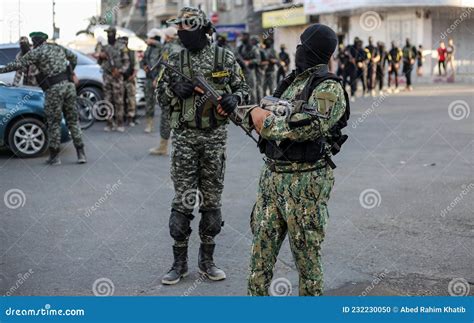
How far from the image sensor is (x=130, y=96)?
1392 cm

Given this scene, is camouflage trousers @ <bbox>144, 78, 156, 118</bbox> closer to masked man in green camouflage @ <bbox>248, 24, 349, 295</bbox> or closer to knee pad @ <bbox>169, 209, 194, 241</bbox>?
knee pad @ <bbox>169, 209, 194, 241</bbox>

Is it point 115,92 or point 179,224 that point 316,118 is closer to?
point 179,224

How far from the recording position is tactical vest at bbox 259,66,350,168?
354 centimetres

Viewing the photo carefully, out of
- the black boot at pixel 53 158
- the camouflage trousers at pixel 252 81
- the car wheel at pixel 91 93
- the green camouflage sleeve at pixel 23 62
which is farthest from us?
the camouflage trousers at pixel 252 81

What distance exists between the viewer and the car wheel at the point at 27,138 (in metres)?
10.5

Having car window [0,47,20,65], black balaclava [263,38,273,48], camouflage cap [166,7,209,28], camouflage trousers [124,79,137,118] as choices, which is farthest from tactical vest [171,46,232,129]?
black balaclava [263,38,273,48]

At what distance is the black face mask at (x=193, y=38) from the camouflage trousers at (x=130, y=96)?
29.7 ft

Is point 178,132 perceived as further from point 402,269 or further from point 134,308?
point 402,269

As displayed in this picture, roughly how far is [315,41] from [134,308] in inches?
69.3

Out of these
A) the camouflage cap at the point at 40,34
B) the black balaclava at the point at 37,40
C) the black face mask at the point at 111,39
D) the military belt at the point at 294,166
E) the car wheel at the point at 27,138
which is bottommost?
the car wheel at the point at 27,138

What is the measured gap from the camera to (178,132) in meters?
4.79

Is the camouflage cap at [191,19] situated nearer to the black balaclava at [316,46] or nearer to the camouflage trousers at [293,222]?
the black balaclava at [316,46]

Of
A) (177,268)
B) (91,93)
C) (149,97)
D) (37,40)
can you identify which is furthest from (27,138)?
(177,268)

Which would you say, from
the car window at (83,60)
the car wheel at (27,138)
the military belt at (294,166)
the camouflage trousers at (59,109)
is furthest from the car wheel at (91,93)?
the military belt at (294,166)
